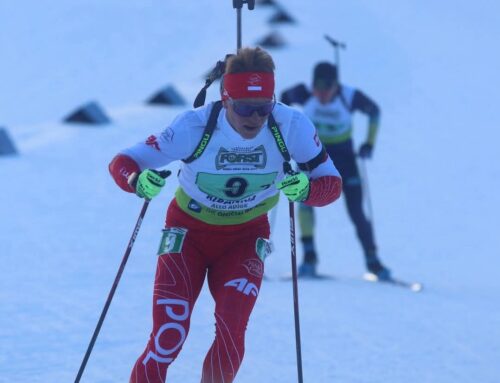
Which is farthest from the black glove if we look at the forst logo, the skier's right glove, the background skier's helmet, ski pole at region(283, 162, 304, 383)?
the skier's right glove

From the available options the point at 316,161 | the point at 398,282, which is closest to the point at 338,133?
the point at 398,282

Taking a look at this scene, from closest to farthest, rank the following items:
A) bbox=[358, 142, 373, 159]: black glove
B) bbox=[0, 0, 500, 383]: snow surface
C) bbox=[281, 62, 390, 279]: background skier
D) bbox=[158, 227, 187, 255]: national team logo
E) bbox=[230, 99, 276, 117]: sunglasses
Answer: bbox=[230, 99, 276, 117]: sunglasses < bbox=[158, 227, 187, 255]: national team logo < bbox=[0, 0, 500, 383]: snow surface < bbox=[281, 62, 390, 279]: background skier < bbox=[358, 142, 373, 159]: black glove

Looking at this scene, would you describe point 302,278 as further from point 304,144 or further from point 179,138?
point 179,138

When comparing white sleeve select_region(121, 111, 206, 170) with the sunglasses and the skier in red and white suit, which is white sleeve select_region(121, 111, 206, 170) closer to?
the skier in red and white suit

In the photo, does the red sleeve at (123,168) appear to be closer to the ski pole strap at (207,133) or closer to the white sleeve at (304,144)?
the ski pole strap at (207,133)

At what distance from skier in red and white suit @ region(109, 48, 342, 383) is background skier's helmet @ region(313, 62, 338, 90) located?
13.3 feet

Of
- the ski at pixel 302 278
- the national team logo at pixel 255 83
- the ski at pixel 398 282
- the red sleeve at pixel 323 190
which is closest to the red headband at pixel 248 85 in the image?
the national team logo at pixel 255 83

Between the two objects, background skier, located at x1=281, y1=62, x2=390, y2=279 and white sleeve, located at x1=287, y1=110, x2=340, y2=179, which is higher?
background skier, located at x1=281, y1=62, x2=390, y2=279

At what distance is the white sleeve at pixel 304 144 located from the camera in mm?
4992

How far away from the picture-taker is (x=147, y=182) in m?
4.86

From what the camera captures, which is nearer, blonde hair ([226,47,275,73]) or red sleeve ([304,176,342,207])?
blonde hair ([226,47,275,73])

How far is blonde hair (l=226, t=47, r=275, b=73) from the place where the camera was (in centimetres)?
473

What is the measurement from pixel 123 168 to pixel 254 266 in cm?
72

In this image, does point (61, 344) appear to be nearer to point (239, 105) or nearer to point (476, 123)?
point (239, 105)
